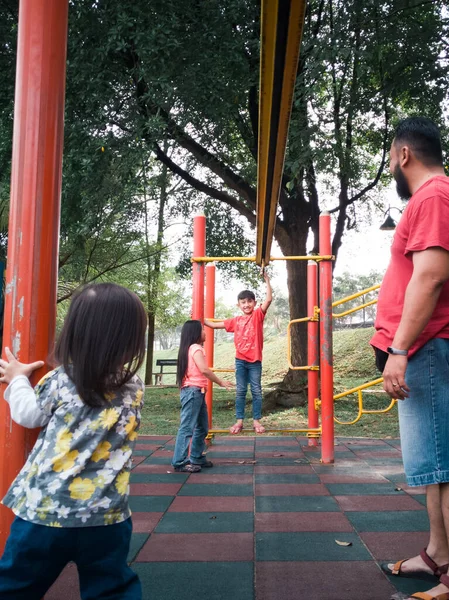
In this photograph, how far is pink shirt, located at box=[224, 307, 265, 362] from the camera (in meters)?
5.92

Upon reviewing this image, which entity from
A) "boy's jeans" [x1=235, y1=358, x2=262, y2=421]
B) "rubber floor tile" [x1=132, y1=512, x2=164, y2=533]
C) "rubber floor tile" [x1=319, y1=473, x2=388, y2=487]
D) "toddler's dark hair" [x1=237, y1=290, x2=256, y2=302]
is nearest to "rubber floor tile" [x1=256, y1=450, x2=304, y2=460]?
"boy's jeans" [x1=235, y1=358, x2=262, y2=421]

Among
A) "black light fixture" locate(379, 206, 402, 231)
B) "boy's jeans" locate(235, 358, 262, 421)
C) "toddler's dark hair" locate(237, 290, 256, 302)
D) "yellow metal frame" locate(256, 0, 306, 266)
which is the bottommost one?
"boy's jeans" locate(235, 358, 262, 421)

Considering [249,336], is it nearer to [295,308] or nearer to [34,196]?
[34,196]

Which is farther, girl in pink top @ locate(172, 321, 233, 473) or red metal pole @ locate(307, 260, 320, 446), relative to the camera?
red metal pole @ locate(307, 260, 320, 446)

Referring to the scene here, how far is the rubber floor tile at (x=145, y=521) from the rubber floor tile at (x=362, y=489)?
129cm

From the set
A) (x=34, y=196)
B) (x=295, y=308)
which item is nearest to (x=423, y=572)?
(x=34, y=196)

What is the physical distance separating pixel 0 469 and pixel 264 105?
1.62 metres

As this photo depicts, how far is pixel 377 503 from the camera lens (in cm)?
356

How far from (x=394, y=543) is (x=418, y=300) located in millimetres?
1502

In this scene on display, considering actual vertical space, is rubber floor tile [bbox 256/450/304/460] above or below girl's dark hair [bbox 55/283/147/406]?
below

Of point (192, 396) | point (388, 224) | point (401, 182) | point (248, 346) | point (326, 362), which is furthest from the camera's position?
point (388, 224)

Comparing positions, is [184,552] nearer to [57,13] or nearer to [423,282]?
[423,282]

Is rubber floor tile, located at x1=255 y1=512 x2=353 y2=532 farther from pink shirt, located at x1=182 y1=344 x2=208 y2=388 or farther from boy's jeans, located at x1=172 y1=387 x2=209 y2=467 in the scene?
pink shirt, located at x1=182 y1=344 x2=208 y2=388

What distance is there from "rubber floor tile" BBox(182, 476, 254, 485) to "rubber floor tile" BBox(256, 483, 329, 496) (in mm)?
212
